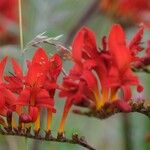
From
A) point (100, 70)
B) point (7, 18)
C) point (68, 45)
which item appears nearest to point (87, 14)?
point (68, 45)

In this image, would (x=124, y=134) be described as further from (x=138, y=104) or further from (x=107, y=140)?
(x=138, y=104)

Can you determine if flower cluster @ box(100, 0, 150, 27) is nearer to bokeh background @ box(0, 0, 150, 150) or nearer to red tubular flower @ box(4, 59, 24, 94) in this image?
bokeh background @ box(0, 0, 150, 150)

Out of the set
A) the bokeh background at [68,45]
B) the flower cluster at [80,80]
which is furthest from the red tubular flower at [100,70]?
the bokeh background at [68,45]

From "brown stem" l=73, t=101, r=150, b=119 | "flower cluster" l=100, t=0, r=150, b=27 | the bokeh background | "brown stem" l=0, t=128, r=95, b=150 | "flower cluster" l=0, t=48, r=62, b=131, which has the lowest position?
"brown stem" l=0, t=128, r=95, b=150

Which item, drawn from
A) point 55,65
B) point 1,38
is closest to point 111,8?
point 1,38

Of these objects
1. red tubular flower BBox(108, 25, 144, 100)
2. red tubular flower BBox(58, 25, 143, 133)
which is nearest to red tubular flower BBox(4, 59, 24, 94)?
red tubular flower BBox(58, 25, 143, 133)

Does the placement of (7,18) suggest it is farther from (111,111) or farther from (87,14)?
(111,111)
